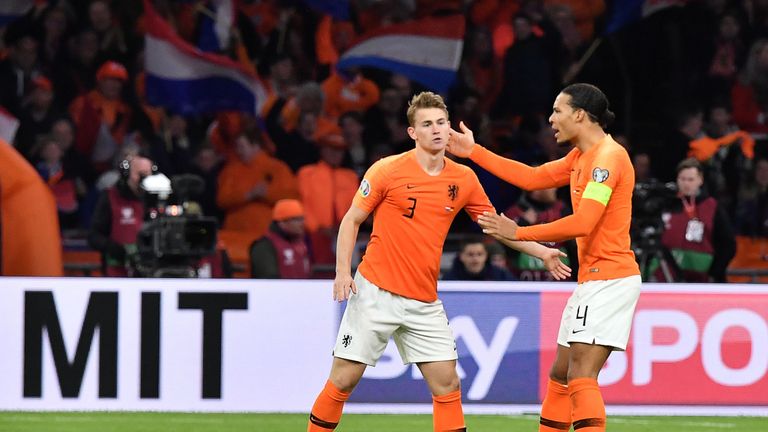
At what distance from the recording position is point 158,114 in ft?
49.5

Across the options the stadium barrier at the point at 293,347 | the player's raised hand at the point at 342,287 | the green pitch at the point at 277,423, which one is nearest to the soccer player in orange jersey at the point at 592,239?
the player's raised hand at the point at 342,287

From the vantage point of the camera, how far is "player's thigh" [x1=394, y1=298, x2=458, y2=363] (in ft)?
26.0

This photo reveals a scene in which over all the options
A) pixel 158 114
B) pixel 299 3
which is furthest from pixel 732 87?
pixel 158 114

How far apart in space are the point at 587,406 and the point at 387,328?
1034mm

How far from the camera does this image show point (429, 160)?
26.2 ft

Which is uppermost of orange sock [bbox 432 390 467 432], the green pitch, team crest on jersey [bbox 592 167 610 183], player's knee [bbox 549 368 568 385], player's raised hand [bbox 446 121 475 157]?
player's raised hand [bbox 446 121 475 157]

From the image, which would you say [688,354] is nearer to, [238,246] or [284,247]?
[284,247]

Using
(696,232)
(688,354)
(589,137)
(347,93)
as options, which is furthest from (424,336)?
(347,93)

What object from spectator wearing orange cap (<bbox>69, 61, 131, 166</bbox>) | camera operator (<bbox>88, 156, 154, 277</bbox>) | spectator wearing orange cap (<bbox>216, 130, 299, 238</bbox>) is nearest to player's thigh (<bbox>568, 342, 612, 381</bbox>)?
camera operator (<bbox>88, 156, 154, 277</bbox>)

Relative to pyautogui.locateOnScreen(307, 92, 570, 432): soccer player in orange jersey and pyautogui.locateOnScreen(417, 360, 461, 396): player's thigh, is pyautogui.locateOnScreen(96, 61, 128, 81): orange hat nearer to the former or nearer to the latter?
pyautogui.locateOnScreen(307, 92, 570, 432): soccer player in orange jersey

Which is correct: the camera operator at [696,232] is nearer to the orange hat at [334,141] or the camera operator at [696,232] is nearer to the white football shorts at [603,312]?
the orange hat at [334,141]

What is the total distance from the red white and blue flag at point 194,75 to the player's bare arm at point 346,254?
23.7 ft

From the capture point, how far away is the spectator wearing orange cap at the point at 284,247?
12188mm

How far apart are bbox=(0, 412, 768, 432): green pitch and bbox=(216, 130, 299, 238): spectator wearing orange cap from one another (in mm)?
3569
